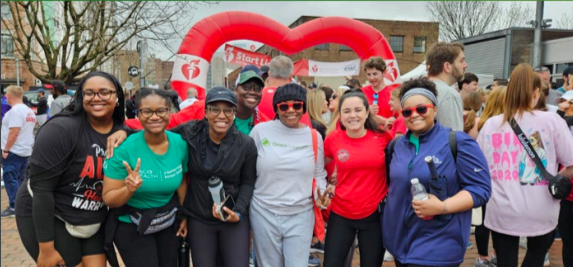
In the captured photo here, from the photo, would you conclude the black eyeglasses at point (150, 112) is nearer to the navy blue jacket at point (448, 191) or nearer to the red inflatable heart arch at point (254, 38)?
the navy blue jacket at point (448, 191)

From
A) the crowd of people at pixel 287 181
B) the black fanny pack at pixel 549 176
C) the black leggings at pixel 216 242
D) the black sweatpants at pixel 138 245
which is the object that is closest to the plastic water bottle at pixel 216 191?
the crowd of people at pixel 287 181

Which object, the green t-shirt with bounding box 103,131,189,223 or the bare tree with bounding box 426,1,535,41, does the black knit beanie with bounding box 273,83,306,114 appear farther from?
the bare tree with bounding box 426,1,535,41

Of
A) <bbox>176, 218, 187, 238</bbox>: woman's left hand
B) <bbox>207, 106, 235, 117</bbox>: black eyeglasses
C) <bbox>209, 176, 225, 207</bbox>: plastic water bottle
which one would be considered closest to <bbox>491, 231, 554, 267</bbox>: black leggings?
<bbox>209, 176, 225, 207</bbox>: plastic water bottle

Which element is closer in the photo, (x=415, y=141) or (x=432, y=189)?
(x=432, y=189)

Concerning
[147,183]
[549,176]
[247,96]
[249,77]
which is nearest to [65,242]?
[147,183]

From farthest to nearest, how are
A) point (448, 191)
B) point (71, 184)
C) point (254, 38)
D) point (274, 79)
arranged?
1. point (254, 38)
2. point (274, 79)
3. point (71, 184)
4. point (448, 191)

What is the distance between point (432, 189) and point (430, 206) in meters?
0.12

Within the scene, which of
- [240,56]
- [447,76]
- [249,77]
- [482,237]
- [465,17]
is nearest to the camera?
[447,76]

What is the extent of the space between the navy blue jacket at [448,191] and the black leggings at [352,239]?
14.5 inches

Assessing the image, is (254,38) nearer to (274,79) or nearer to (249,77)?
(274,79)

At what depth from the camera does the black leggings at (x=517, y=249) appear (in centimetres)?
290

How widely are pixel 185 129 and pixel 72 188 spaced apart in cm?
83

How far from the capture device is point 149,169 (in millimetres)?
2523

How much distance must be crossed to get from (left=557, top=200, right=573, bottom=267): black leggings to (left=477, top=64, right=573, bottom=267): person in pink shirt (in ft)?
2.91
